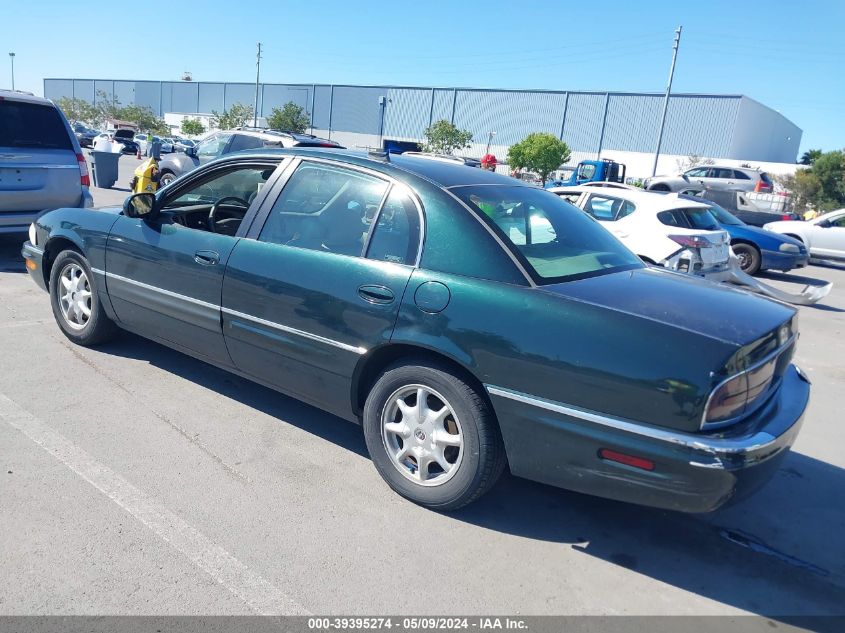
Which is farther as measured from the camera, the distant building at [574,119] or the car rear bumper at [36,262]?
the distant building at [574,119]

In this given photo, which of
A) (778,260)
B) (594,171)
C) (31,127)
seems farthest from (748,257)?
(594,171)

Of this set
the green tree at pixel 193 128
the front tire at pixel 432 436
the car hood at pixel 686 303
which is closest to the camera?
the car hood at pixel 686 303

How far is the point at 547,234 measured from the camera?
376cm

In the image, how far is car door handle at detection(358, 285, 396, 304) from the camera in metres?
3.32

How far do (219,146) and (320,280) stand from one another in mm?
12295

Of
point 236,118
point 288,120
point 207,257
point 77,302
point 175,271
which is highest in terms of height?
point 288,120

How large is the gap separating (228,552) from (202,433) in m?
1.22

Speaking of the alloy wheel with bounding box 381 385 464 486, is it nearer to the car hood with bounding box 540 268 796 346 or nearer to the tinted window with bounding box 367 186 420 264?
the tinted window with bounding box 367 186 420 264

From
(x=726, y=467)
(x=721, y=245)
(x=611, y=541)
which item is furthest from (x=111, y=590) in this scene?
(x=721, y=245)

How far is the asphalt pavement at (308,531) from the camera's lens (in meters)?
2.71

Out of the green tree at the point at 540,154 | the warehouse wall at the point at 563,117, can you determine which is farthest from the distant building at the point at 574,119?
the green tree at the point at 540,154

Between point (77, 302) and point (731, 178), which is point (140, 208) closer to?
point (77, 302)

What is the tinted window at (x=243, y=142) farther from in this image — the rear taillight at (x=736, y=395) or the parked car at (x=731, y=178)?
the parked car at (x=731, y=178)

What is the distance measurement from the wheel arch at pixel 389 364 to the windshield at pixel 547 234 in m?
0.57
